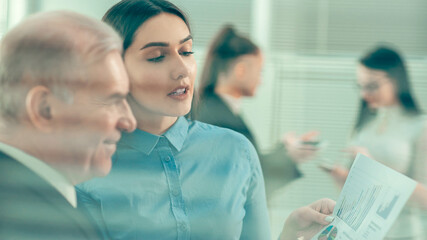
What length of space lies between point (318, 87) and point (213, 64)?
32 cm

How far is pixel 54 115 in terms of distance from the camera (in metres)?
0.83

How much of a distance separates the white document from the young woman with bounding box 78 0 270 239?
188 mm

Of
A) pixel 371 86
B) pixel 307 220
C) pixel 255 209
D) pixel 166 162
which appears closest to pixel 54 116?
pixel 166 162

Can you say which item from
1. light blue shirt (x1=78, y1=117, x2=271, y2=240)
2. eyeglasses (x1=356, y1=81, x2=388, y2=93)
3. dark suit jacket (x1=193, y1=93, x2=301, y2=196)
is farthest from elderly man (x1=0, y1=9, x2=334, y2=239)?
eyeglasses (x1=356, y1=81, x2=388, y2=93)

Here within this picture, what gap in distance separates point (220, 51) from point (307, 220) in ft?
1.67

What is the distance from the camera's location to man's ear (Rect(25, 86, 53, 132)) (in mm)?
810

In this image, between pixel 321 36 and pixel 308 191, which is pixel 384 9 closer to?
pixel 321 36

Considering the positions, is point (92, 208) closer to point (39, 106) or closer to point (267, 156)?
point (39, 106)

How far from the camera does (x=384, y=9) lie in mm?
1185

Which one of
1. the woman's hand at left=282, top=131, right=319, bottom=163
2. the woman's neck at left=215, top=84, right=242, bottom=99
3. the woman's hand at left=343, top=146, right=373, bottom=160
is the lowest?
the woman's hand at left=343, top=146, right=373, bottom=160

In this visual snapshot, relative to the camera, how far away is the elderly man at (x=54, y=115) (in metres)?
0.81

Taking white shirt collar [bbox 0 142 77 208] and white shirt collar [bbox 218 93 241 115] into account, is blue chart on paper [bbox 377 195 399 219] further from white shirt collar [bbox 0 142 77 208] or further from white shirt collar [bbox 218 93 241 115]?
white shirt collar [bbox 0 142 77 208]

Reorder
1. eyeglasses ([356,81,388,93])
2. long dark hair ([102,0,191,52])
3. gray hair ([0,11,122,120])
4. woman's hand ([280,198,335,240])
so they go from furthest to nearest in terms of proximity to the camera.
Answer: eyeglasses ([356,81,388,93]) → woman's hand ([280,198,335,240]) → long dark hair ([102,0,191,52]) → gray hair ([0,11,122,120])

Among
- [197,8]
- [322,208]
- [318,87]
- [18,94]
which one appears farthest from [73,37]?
[322,208]
